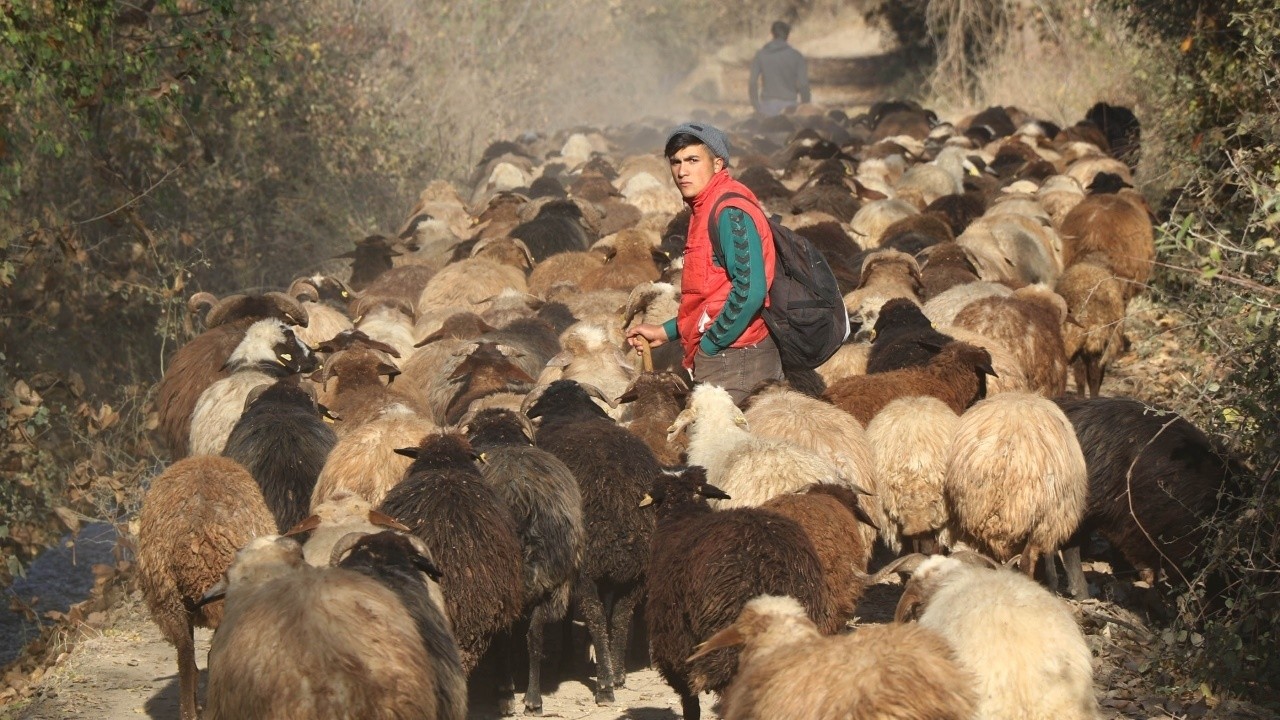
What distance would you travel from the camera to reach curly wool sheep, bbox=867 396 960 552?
7172mm

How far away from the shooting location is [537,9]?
102 ft

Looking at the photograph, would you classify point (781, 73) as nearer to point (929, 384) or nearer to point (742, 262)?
point (929, 384)

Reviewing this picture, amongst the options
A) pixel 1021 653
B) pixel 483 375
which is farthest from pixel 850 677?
pixel 483 375

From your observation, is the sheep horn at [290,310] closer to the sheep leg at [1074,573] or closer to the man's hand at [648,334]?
the man's hand at [648,334]

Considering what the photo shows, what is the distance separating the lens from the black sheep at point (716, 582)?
5.25 meters

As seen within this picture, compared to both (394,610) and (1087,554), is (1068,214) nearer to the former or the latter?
(1087,554)

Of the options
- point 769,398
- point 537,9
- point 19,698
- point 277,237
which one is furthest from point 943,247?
point 537,9

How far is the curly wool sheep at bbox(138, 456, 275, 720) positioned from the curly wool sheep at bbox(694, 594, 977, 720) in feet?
8.50

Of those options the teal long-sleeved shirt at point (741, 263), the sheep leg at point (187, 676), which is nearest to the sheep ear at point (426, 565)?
the sheep leg at point (187, 676)

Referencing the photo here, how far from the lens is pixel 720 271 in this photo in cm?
632

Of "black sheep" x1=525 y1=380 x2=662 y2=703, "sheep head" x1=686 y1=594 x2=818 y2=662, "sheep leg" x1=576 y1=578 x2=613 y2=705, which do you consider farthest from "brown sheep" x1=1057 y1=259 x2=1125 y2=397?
"sheep head" x1=686 y1=594 x2=818 y2=662

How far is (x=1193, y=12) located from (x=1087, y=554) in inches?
253

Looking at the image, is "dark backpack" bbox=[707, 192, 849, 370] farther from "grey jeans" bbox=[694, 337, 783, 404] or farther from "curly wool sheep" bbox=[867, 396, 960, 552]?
"curly wool sheep" bbox=[867, 396, 960, 552]

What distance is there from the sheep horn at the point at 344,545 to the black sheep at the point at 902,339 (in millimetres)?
4115
